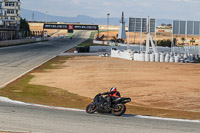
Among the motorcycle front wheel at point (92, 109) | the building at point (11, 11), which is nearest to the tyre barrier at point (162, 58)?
the motorcycle front wheel at point (92, 109)

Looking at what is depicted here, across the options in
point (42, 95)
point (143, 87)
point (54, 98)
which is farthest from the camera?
point (143, 87)

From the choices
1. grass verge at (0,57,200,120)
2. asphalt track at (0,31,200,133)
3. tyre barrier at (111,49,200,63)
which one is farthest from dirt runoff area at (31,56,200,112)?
tyre barrier at (111,49,200,63)

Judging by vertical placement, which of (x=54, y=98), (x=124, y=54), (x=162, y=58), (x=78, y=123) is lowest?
(x=54, y=98)

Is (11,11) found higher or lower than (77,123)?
higher

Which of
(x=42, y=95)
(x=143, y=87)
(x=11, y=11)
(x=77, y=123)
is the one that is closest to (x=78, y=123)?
(x=77, y=123)

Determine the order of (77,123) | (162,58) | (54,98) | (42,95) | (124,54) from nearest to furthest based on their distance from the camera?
1. (77,123)
2. (54,98)
3. (42,95)
4. (162,58)
5. (124,54)

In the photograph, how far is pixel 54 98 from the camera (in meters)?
20.3

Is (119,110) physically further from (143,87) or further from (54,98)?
(143,87)

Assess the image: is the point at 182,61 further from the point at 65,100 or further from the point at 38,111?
the point at 38,111

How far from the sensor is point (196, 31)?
5878cm

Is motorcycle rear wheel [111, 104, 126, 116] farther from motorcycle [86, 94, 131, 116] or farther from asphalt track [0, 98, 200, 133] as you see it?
asphalt track [0, 98, 200, 133]

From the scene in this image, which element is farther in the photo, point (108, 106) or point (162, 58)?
point (162, 58)

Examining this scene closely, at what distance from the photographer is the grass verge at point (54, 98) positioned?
53.3ft

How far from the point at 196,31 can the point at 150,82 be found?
34621 millimetres
